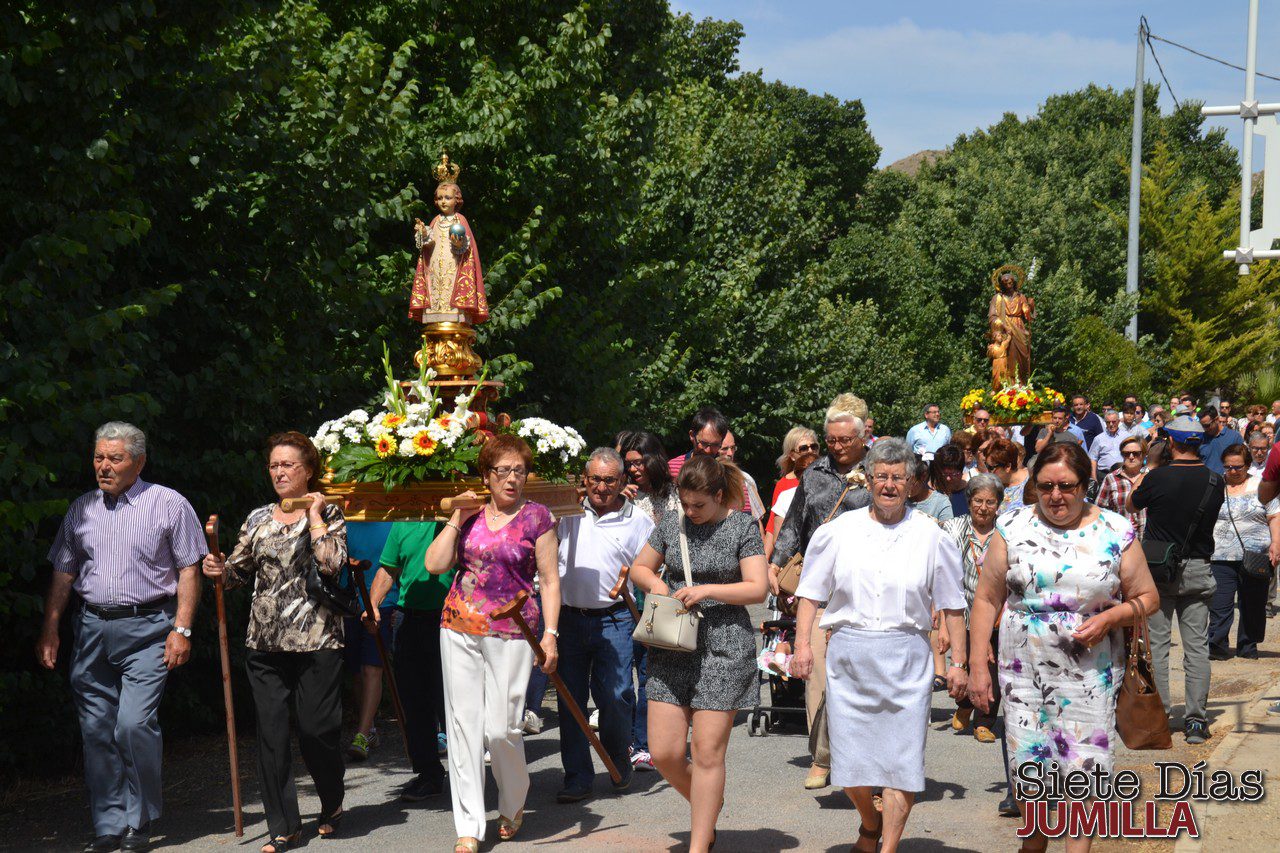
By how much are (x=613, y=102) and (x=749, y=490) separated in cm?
704

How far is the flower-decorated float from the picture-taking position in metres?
7.76

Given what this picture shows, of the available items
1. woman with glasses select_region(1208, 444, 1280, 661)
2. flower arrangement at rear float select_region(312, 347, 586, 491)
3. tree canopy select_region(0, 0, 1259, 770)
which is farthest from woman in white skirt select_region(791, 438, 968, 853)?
woman with glasses select_region(1208, 444, 1280, 661)

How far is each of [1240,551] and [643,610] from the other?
680 centimetres

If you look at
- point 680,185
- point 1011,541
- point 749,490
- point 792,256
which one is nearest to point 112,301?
point 749,490

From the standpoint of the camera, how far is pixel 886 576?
19.2ft

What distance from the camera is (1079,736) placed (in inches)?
216

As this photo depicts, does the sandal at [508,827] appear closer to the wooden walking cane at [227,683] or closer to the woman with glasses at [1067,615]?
the wooden walking cane at [227,683]

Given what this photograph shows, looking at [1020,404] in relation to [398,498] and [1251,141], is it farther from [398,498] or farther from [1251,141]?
[398,498]

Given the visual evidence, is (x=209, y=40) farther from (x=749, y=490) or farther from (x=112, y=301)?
(x=749, y=490)

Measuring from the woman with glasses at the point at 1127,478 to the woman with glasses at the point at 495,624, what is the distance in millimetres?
6436

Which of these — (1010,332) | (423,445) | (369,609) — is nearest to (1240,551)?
(423,445)

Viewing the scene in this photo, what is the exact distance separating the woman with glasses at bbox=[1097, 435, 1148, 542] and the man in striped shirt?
7.82 meters

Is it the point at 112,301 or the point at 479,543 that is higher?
the point at 112,301

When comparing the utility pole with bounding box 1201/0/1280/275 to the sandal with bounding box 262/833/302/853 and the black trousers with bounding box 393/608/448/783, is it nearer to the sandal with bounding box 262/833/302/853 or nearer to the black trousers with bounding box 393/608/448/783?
the black trousers with bounding box 393/608/448/783
